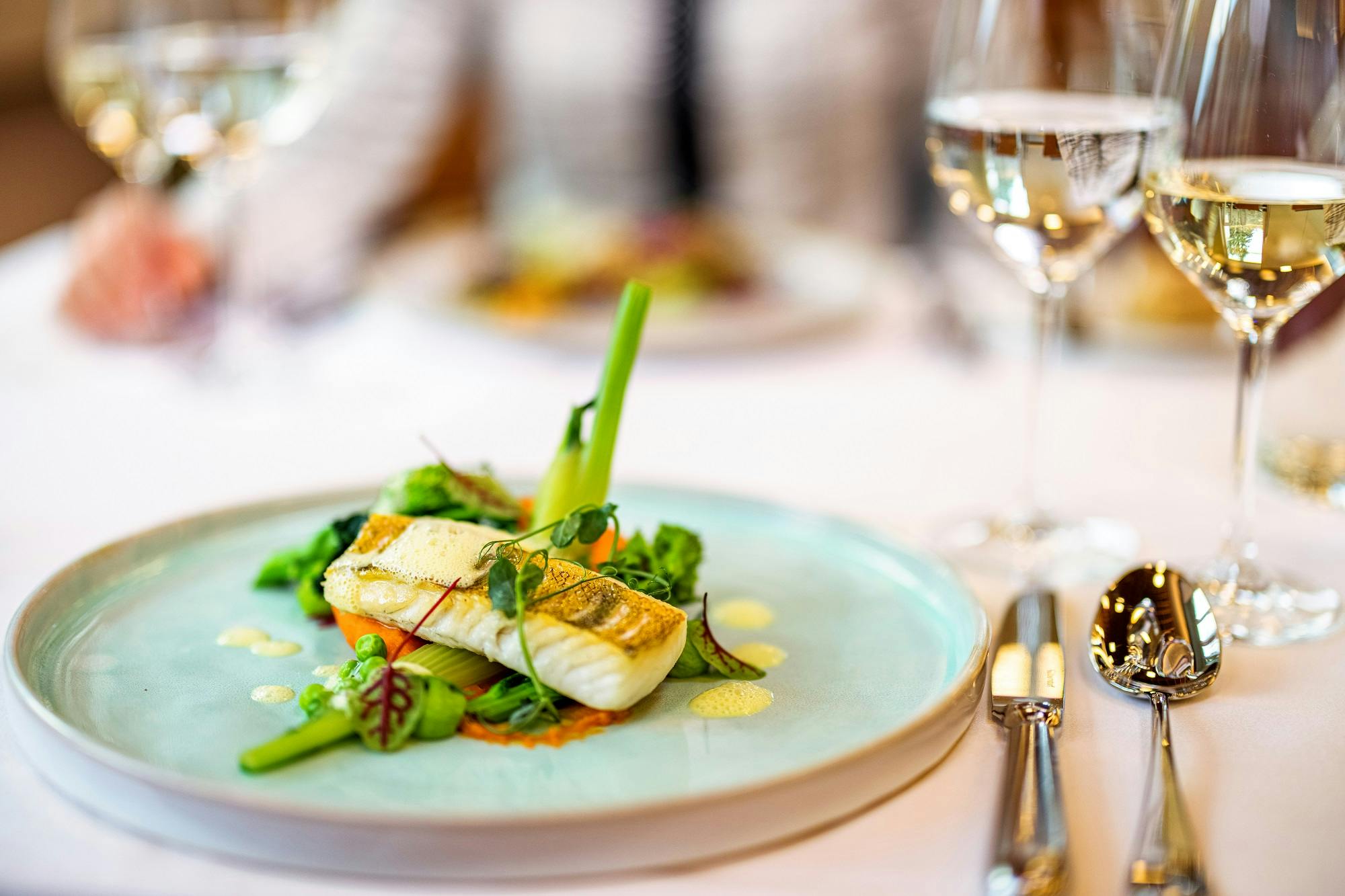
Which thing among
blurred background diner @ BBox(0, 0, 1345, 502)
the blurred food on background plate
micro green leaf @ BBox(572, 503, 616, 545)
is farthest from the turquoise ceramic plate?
the blurred food on background plate

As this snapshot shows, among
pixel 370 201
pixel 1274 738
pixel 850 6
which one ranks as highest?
pixel 850 6

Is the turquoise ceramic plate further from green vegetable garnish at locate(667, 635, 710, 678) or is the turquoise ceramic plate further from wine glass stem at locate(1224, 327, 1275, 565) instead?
wine glass stem at locate(1224, 327, 1275, 565)

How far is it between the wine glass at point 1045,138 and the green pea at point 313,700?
0.52 meters

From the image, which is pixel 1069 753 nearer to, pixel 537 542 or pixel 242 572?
pixel 537 542

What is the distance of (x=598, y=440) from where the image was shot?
2.56 feet

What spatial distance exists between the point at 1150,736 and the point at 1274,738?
0.24ft

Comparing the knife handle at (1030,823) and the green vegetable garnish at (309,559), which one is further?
the green vegetable garnish at (309,559)

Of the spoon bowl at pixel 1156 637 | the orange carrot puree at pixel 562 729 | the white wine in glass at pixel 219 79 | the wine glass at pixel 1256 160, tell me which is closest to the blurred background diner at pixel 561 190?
the white wine in glass at pixel 219 79

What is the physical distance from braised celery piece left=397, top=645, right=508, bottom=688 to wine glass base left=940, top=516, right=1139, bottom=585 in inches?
16.4

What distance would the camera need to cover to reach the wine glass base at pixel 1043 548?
92 cm

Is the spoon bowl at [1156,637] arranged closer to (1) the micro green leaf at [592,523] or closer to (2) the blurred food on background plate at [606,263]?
(1) the micro green leaf at [592,523]

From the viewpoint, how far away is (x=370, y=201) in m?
2.07

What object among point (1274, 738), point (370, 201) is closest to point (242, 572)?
point (1274, 738)

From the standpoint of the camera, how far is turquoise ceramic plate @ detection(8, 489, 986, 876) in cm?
51
